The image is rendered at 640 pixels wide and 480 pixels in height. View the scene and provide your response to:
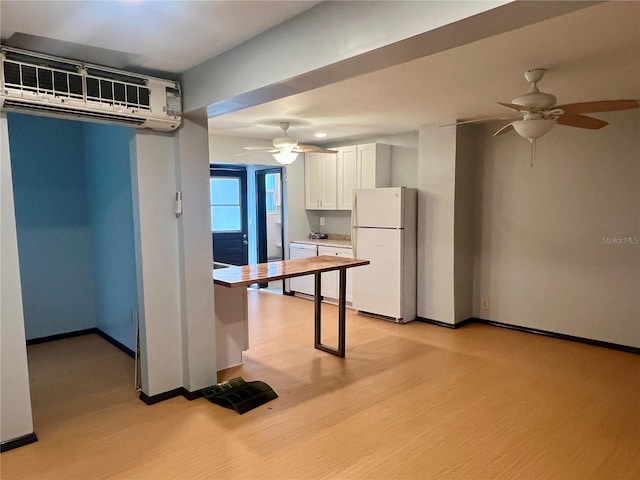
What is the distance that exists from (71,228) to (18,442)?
272 cm

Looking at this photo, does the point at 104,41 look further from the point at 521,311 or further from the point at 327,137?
the point at 521,311

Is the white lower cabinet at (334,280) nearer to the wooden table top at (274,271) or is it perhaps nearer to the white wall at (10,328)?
the wooden table top at (274,271)

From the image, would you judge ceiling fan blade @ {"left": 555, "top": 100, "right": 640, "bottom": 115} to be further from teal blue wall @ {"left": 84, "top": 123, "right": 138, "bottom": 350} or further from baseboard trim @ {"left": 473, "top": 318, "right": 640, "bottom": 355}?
teal blue wall @ {"left": 84, "top": 123, "right": 138, "bottom": 350}

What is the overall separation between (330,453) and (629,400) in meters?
2.36

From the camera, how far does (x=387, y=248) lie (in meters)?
5.23

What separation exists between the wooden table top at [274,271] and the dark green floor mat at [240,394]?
83 cm

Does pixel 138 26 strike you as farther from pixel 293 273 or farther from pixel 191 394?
pixel 191 394

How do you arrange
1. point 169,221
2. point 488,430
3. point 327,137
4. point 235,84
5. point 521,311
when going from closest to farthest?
point 235,84, point 488,430, point 169,221, point 521,311, point 327,137

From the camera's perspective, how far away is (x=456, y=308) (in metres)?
5.06

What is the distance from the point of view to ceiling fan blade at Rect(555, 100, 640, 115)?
8.27 feet

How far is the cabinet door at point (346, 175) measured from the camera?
20.1ft

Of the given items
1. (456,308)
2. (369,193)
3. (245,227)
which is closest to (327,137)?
(369,193)

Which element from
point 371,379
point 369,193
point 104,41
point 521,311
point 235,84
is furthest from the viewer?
point 369,193

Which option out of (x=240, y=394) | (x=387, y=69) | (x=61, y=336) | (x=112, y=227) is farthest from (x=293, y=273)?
(x=61, y=336)
